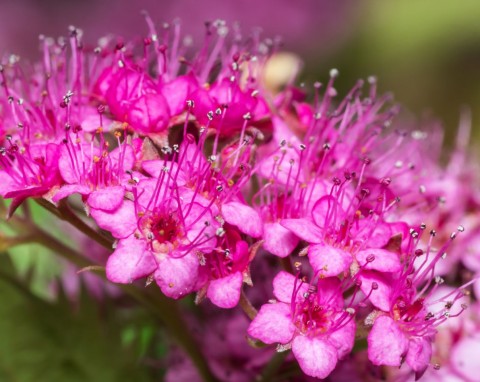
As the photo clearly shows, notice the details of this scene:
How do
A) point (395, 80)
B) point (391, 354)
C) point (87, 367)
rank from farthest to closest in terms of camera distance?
point (395, 80) < point (87, 367) < point (391, 354)

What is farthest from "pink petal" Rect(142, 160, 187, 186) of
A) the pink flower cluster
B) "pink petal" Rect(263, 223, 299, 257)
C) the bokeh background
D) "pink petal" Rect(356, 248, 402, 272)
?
the bokeh background

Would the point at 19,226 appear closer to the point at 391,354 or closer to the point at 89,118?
the point at 89,118

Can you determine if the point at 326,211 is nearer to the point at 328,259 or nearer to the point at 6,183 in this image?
the point at 328,259

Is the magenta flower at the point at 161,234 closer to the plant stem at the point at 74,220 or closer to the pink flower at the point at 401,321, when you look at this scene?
the plant stem at the point at 74,220

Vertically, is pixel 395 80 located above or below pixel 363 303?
below

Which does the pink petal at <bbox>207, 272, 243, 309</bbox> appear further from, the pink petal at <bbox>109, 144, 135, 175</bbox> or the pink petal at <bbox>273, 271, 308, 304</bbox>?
the pink petal at <bbox>109, 144, 135, 175</bbox>

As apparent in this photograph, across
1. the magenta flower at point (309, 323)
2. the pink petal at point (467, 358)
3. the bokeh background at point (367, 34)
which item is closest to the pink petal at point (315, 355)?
the magenta flower at point (309, 323)

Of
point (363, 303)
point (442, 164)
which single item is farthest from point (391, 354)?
point (442, 164)
